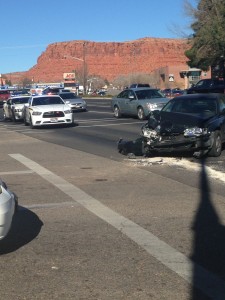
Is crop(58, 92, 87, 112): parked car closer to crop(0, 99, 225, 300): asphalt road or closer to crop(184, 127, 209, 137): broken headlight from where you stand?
crop(0, 99, 225, 300): asphalt road

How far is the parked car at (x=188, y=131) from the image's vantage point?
1277 cm

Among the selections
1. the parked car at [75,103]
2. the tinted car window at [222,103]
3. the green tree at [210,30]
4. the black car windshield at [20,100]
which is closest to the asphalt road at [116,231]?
the tinted car window at [222,103]

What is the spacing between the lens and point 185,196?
346 inches

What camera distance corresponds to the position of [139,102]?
26781mm

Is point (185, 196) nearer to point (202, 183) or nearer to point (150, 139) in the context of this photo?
point (202, 183)

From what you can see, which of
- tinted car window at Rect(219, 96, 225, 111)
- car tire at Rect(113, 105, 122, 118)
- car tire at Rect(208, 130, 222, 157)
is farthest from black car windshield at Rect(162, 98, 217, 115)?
car tire at Rect(113, 105, 122, 118)

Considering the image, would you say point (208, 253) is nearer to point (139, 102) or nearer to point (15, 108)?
point (139, 102)

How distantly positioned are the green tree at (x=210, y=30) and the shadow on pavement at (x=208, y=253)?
33.4m

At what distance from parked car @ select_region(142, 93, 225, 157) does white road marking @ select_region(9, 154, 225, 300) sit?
154 inches

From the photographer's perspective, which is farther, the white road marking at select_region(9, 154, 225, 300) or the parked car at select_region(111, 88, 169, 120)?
the parked car at select_region(111, 88, 169, 120)

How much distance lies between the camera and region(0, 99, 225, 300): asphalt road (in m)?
4.82

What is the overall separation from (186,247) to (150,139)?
24.4ft

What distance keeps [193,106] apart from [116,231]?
8.26 m

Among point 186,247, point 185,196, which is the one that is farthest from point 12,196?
point 185,196
